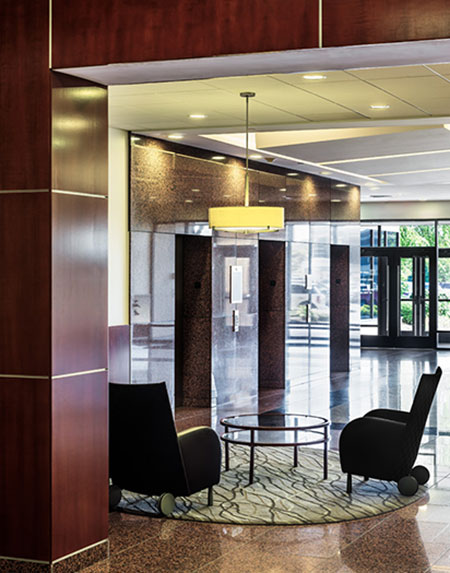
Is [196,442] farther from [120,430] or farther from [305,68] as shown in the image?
[305,68]

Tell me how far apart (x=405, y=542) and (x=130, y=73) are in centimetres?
346

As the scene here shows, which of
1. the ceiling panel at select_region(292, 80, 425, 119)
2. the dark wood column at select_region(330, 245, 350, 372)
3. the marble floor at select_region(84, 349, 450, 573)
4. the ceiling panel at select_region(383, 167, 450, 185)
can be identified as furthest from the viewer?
the dark wood column at select_region(330, 245, 350, 372)

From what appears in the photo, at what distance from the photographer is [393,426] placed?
6855mm

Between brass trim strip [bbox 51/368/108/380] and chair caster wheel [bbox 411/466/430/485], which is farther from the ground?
brass trim strip [bbox 51/368/108/380]

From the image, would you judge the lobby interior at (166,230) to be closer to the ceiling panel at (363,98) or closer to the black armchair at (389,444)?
the ceiling panel at (363,98)

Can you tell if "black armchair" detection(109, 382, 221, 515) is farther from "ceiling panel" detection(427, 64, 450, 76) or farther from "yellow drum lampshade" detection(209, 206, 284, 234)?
"ceiling panel" detection(427, 64, 450, 76)

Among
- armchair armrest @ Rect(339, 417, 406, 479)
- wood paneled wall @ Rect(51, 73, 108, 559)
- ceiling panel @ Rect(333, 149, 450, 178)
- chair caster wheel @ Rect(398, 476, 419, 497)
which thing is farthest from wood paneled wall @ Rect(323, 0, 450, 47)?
ceiling panel @ Rect(333, 149, 450, 178)

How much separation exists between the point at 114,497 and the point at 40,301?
2.11 meters

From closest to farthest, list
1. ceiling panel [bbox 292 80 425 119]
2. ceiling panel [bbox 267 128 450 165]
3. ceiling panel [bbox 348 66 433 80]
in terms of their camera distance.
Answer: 1. ceiling panel [bbox 348 66 433 80]
2. ceiling panel [bbox 292 80 425 119]
3. ceiling panel [bbox 267 128 450 165]

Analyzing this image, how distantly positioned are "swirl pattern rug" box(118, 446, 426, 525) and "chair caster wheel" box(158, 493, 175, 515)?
78mm

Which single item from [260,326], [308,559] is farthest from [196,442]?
[260,326]

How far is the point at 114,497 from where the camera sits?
6555mm

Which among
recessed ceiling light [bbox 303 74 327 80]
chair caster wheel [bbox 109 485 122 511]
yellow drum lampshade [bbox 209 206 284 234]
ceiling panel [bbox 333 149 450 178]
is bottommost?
chair caster wheel [bbox 109 485 122 511]

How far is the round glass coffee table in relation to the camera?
23.9ft
